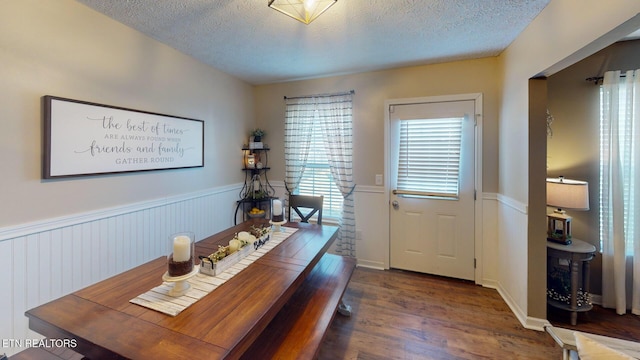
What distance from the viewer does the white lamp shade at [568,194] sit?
6.63ft

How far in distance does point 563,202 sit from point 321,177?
2480 millimetres

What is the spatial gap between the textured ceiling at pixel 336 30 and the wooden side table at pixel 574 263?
6.35ft

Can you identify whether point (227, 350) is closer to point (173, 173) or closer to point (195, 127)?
point (173, 173)

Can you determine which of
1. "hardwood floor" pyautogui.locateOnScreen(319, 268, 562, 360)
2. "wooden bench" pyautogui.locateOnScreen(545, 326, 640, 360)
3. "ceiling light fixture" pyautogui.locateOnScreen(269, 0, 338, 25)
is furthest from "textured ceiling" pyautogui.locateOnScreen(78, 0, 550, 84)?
"hardwood floor" pyautogui.locateOnScreen(319, 268, 562, 360)

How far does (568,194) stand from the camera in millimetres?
2062

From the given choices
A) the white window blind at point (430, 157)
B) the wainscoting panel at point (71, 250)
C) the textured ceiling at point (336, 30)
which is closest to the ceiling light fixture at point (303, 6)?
the textured ceiling at point (336, 30)

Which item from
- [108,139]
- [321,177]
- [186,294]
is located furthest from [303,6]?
[321,177]

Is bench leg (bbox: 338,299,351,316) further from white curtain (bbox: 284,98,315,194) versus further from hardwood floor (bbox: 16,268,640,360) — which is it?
white curtain (bbox: 284,98,315,194)

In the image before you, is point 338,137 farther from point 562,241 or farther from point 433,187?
point 562,241

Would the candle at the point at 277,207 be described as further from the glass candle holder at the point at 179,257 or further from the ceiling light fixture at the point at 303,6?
the ceiling light fixture at the point at 303,6

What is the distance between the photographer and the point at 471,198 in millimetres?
2850

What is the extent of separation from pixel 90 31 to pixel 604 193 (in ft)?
14.6

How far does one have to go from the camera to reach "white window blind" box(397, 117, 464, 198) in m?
2.89

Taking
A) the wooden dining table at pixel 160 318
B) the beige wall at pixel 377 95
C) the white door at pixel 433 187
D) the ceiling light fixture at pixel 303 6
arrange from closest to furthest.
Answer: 1. the wooden dining table at pixel 160 318
2. the ceiling light fixture at pixel 303 6
3. the beige wall at pixel 377 95
4. the white door at pixel 433 187
